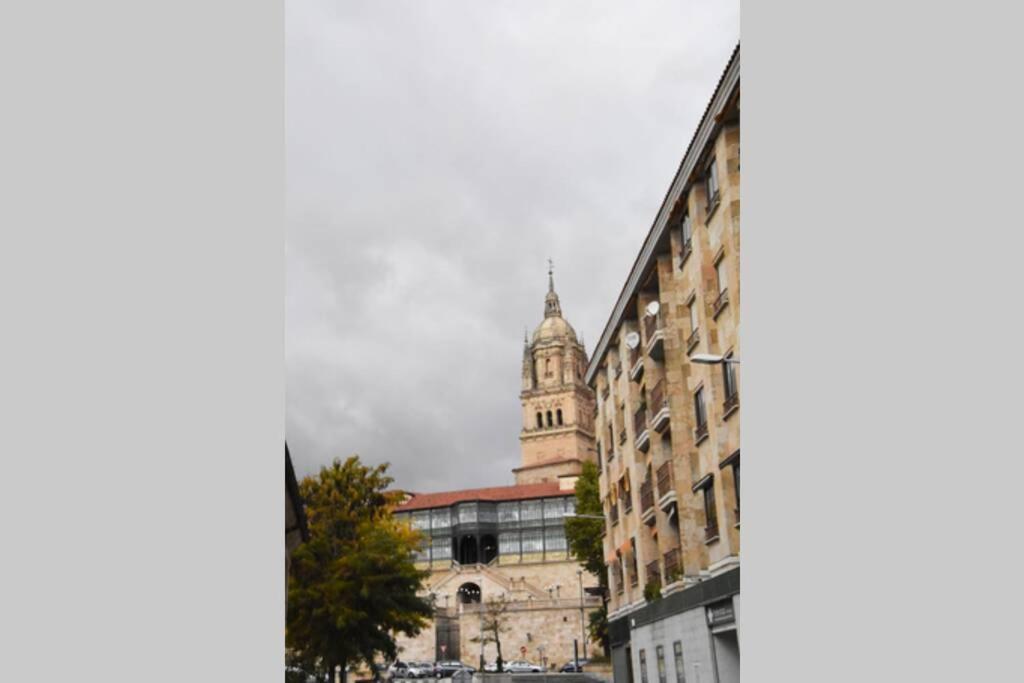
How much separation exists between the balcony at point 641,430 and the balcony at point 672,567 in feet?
7.07

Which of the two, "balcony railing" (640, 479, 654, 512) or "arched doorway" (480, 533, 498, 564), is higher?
"arched doorway" (480, 533, 498, 564)

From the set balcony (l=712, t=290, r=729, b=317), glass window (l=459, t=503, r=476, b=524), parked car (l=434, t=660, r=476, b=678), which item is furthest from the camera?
glass window (l=459, t=503, r=476, b=524)

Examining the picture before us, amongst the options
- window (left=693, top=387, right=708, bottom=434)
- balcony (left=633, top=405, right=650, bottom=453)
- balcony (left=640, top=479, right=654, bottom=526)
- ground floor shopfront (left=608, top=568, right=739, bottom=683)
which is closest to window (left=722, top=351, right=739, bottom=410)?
window (left=693, top=387, right=708, bottom=434)

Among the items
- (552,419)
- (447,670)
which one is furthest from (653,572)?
(552,419)

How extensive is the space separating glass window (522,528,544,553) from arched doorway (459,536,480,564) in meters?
4.29

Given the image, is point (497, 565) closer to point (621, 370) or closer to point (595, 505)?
point (595, 505)

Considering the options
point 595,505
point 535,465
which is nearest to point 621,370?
point 595,505

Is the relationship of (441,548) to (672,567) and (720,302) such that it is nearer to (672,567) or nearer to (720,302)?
(672,567)

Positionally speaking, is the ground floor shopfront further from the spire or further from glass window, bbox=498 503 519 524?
glass window, bbox=498 503 519 524

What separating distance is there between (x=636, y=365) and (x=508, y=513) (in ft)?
217

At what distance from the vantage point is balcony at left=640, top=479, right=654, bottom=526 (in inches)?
766

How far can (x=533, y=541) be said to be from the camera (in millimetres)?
81125

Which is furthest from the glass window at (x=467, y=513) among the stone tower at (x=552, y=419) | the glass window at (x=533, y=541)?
the stone tower at (x=552, y=419)

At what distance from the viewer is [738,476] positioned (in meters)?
12.6
